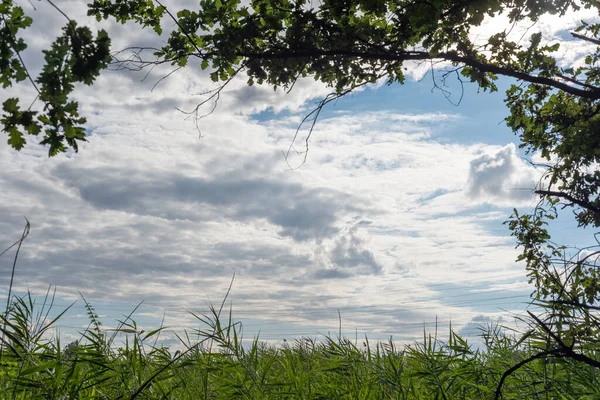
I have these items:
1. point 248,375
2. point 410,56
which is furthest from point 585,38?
point 248,375

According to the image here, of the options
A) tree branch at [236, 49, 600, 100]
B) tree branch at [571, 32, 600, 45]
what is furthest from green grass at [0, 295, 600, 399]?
tree branch at [571, 32, 600, 45]

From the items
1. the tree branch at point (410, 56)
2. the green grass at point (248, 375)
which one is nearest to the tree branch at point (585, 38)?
the tree branch at point (410, 56)

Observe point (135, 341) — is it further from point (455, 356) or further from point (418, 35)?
point (418, 35)

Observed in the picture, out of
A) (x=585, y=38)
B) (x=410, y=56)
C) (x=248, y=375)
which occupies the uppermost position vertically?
(x=585, y=38)

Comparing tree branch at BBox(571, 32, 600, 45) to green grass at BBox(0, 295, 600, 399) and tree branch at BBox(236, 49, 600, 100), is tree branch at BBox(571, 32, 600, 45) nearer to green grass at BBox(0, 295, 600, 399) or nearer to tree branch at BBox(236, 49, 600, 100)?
tree branch at BBox(236, 49, 600, 100)

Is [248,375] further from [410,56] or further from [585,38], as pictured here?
[585,38]

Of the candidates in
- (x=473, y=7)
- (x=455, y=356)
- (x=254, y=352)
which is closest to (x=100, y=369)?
(x=254, y=352)

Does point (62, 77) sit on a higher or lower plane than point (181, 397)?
higher

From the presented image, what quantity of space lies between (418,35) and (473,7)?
33.1 inches

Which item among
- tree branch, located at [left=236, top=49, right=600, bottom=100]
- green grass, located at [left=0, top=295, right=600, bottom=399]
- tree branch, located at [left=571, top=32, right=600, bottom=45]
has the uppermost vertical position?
Answer: tree branch, located at [left=571, top=32, right=600, bottom=45]

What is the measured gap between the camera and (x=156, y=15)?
29.5 feet

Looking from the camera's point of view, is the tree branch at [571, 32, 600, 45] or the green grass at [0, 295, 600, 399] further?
the tree branch at [571, 32, 600, 45]

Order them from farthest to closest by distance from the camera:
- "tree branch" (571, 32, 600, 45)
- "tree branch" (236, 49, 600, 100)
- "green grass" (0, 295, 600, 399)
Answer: "tree branch" (571, 32, 600, 45) < "tree branch" (236, 49, 600, 100) < "green grass" (0, 295, 600, 399)

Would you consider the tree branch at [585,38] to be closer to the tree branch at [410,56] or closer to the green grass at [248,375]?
the tree branch at [410,56]
